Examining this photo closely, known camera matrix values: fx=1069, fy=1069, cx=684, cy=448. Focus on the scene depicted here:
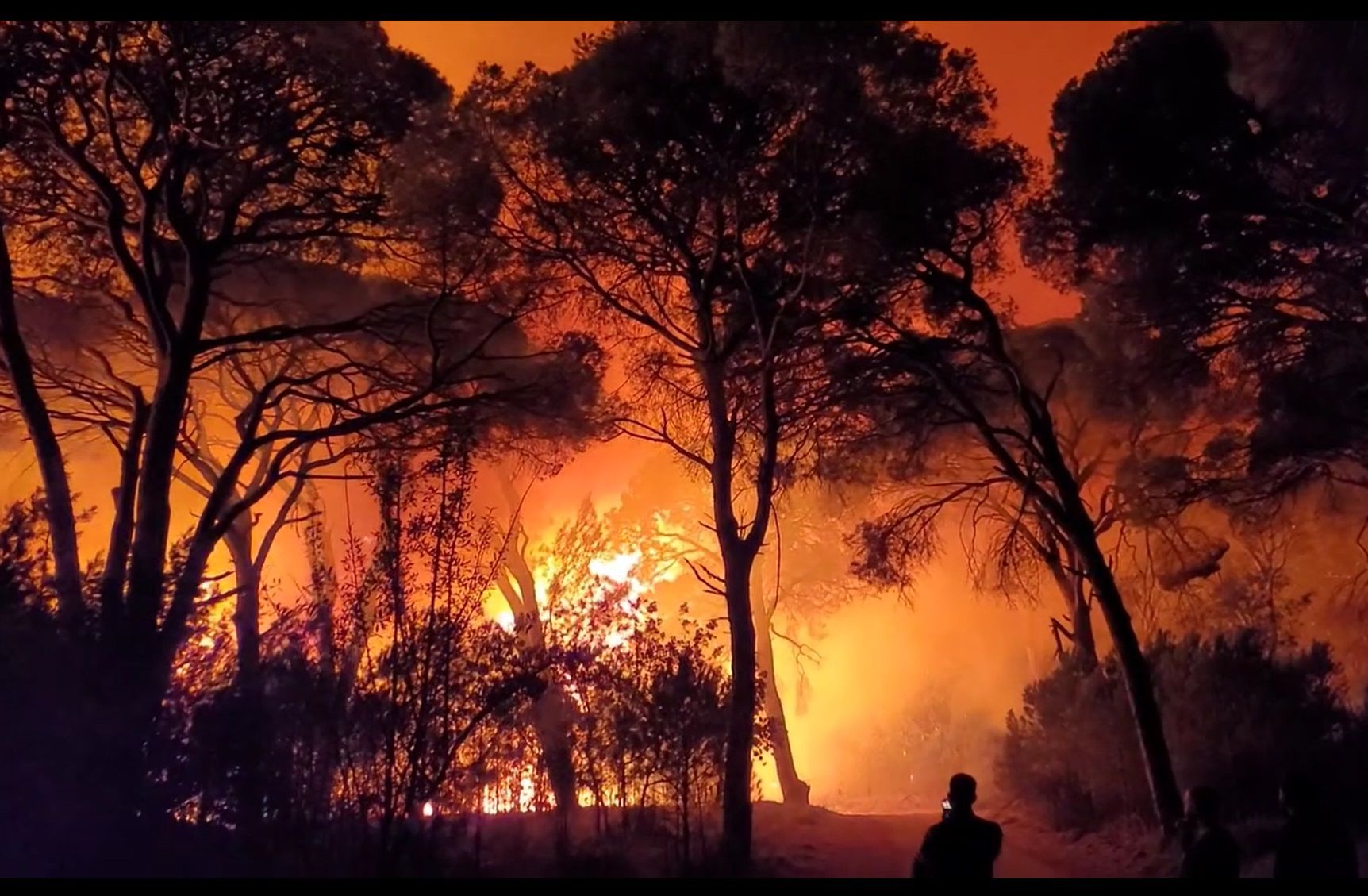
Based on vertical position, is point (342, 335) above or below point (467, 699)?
above

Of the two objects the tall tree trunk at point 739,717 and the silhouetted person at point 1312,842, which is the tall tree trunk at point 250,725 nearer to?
the tall tree trunk at point 739,717

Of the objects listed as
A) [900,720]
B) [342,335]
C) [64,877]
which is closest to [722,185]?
[342,335]

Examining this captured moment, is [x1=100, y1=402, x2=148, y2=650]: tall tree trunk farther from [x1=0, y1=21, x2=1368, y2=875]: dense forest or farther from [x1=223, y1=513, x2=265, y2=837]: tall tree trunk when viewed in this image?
[x1=223, y1=513, x2=265, y2=837]: tall tree trunk

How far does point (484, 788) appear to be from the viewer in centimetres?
974

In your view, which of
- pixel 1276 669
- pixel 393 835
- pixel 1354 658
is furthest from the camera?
pixel 1354 658

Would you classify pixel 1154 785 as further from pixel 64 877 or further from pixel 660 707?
pixel 64 877

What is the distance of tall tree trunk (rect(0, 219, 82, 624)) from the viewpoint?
362 inches

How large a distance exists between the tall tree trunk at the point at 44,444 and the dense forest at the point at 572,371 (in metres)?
0.04

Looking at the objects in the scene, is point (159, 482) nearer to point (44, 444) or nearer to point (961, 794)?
point (44, 444)

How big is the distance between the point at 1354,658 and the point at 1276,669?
30.6 ft

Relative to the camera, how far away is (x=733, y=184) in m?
11.0

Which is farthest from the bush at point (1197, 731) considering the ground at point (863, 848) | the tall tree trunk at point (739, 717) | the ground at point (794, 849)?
the tall tree trunk at point (739, 717)

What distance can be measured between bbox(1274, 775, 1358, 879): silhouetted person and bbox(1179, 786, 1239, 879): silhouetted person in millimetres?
299

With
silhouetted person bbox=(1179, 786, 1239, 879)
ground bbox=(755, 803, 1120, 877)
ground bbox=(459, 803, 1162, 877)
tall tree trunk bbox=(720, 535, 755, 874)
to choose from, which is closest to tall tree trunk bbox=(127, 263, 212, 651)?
ground bbox=(459, 803, 1162, 877)
